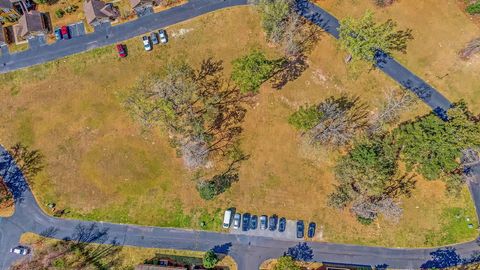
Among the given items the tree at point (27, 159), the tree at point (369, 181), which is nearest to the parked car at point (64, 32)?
the tree at point (27, 159)

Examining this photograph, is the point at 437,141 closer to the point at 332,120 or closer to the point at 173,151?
the point at 332,120

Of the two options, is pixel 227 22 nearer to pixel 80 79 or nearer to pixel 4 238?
pixel 80 79

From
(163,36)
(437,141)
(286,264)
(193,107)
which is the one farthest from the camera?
(163,36)

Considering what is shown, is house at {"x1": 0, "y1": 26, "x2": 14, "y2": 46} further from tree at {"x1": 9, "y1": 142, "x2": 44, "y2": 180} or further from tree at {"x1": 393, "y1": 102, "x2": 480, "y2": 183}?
tree at {"x1": 393, "y1": 102, "x2": 480, "y2": 183}

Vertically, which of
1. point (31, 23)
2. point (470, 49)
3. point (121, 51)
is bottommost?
point (470, 49)

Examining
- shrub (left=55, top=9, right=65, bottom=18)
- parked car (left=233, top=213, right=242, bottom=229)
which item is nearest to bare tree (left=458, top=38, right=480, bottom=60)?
parked car (left=233, top=213, right=242, bottom=229)

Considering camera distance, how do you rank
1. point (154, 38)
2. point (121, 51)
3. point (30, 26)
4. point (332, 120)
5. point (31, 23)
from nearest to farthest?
point (332, 120) < point (30, 26) < point (31, 23) < point (121, 51) < point (154, 38)

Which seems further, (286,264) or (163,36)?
(163,36)

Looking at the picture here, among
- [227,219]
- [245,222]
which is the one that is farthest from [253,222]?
[227,219]
